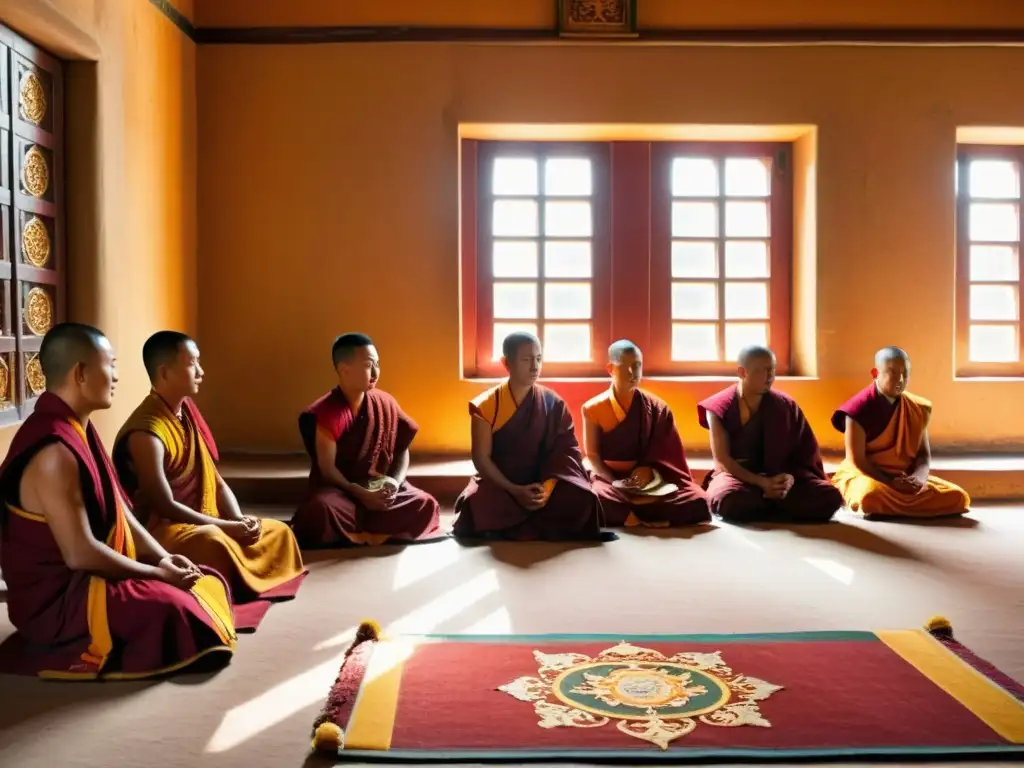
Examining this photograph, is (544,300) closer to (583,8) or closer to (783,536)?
(583,8)

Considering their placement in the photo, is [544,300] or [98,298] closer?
[98,298]

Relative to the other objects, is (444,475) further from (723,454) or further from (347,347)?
(723,454)

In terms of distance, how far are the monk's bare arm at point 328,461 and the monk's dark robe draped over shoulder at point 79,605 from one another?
7.15 feet

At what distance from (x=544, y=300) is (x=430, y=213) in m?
1.21

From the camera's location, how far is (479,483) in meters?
5.97

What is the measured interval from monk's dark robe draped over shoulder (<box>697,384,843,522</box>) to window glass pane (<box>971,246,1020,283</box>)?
9.35 ft

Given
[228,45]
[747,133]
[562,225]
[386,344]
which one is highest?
[228,45]

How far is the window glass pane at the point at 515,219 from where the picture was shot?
8.06 meters

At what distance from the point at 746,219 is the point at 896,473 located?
8.65 feet

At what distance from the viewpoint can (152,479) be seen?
4188 millimetres

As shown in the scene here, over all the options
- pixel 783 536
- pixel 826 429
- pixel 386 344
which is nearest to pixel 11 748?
pixel 783 536

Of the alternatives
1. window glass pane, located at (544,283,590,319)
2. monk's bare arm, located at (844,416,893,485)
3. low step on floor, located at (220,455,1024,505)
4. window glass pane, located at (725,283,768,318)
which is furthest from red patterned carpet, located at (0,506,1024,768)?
window glass pane, located at (544,283,590,319)

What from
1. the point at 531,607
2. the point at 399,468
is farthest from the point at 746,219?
the point at 531,607

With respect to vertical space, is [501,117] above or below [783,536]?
above
